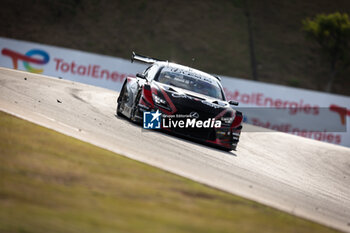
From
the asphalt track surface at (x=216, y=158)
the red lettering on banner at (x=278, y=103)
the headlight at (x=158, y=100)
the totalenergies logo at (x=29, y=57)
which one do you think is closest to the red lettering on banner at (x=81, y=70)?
the totalenergies logo at (x=29, y=57)

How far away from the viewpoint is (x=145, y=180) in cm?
567

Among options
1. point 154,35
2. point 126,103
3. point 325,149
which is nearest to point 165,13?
point 154,35

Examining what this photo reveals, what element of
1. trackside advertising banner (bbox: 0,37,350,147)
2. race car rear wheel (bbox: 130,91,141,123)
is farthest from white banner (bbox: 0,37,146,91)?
race car rear wheel (bbox: 130,91,141,123)

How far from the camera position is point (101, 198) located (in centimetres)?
463

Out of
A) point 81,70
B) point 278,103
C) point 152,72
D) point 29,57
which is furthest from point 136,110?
point 29,57

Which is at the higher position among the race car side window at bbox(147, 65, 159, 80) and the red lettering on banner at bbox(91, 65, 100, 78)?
the race car side window at bbox(147, 65, 159, 80)

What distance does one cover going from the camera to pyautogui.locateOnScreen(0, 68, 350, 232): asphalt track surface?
Answer: 6.82 metres

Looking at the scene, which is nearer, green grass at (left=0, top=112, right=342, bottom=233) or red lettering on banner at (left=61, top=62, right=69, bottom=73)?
green grass at (left=0, top=112, right=342, bottom=233)

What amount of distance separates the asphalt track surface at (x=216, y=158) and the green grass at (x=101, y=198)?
0.58m

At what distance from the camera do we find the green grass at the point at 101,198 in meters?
4.00

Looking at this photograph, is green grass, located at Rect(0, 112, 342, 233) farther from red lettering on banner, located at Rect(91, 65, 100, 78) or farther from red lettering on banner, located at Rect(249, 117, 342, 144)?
red lettering on banner, located at Rect(91, 65, 100, 78)

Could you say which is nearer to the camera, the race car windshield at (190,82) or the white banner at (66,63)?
the race car windshield at (190,82)

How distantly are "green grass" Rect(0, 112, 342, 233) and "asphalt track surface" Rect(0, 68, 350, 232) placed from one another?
0.58 metres

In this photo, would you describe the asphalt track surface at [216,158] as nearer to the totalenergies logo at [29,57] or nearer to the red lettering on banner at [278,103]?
the red lettering on banner at [278,103]
